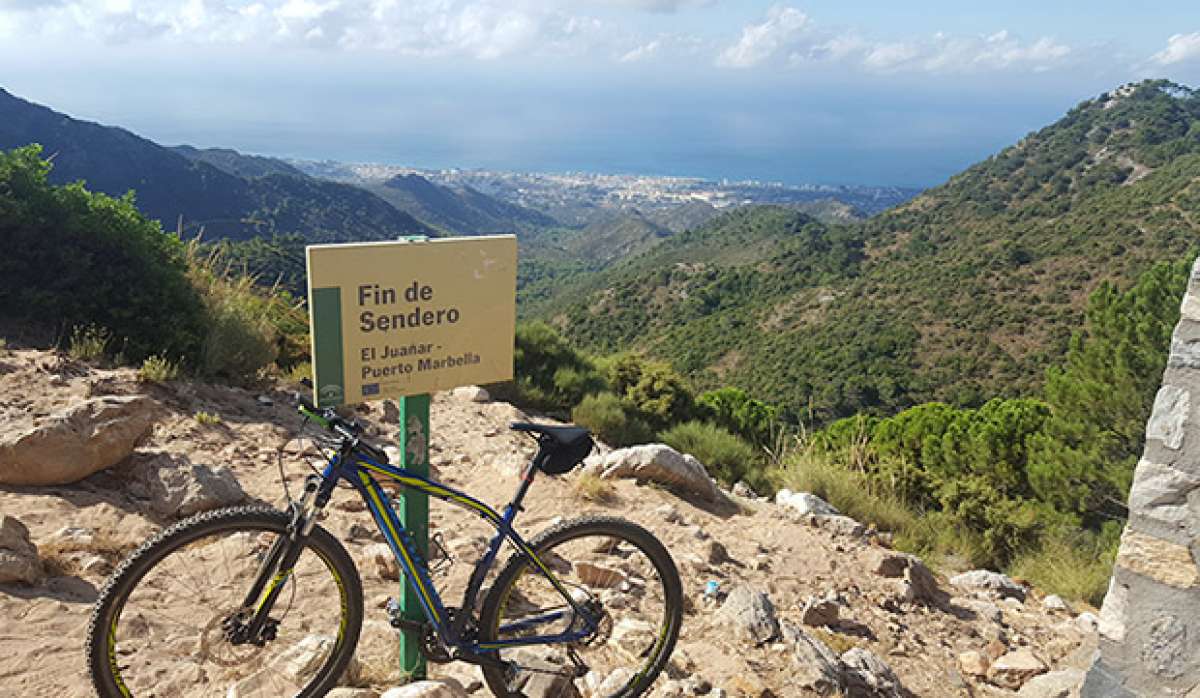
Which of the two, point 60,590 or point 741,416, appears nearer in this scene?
point 60,590

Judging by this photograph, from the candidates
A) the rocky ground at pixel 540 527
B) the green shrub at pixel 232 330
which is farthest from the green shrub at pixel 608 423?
the green shrub at pixel 232 330

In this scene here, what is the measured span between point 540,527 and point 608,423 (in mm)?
3931

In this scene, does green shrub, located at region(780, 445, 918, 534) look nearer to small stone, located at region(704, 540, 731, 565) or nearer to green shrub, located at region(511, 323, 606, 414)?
small stone, located at region(704, 540, 731, 565)

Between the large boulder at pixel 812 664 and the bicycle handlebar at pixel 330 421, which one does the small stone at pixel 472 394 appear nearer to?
the large boulder at pixel 812 664

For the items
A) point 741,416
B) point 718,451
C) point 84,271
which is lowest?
point 741,416

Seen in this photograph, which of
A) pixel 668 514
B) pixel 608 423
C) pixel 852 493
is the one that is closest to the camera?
pixel 668 514

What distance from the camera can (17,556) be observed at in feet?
9.80

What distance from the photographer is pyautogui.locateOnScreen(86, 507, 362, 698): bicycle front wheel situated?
2322mm

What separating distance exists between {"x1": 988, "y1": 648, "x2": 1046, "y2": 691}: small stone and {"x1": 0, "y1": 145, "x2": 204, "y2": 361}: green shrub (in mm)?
6515

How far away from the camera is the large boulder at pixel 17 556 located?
2930 millimetres

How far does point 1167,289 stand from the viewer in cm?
880

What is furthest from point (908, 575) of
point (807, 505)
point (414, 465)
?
point (414, 465)

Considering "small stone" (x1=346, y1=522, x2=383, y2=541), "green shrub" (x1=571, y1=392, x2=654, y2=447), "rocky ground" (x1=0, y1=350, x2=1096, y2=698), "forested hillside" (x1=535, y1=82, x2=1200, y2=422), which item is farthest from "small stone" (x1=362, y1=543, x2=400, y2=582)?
"forested hillside" (x1=535, y1=82, x2=1200, y2=422)

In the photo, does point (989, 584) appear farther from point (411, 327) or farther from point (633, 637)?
point (411, 327)
